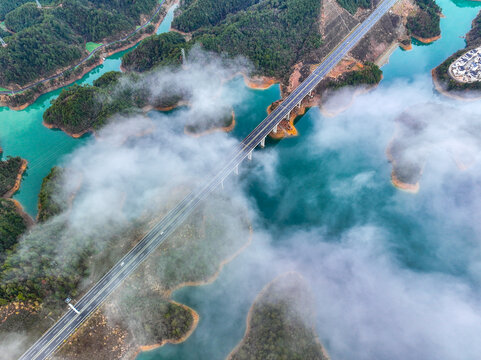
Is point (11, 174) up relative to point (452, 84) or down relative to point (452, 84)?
up

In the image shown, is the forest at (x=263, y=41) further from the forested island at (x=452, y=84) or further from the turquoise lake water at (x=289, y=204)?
the forested island at (x=452, y=84)

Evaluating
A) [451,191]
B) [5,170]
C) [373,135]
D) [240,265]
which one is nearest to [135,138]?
[5,170]

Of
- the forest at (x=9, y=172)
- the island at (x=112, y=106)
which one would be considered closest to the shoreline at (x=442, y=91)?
the island at (x=112, y=106)

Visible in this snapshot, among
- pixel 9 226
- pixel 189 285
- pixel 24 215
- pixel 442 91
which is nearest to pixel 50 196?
pixel 24 215

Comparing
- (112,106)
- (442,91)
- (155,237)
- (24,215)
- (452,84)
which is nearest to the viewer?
(155,237)

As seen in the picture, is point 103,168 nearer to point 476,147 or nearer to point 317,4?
point 317,4

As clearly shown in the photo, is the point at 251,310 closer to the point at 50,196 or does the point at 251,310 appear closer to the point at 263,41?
the point at 50,196
